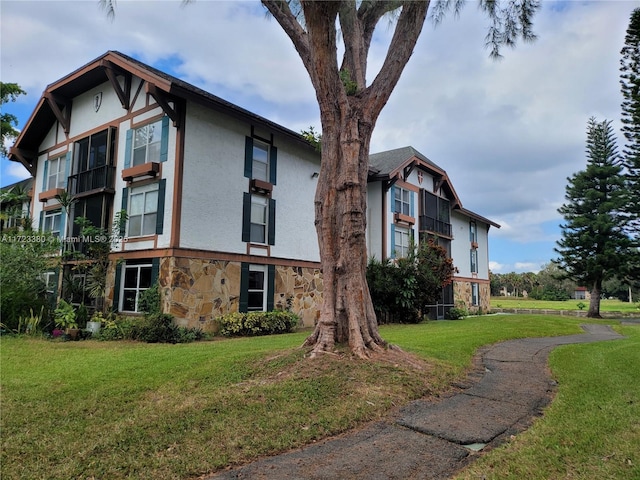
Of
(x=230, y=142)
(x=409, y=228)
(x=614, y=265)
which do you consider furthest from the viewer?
(x=614, y=265)

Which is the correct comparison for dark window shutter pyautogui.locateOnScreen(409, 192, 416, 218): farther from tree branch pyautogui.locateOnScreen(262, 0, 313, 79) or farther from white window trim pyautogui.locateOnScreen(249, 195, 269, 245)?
tree branch pyautogui.locateOnScreen(262, 0, 313, 79)

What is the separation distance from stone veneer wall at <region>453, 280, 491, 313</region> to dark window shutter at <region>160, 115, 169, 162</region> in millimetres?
19269

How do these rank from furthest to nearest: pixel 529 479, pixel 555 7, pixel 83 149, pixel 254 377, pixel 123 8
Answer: pixel 83 149
pixel 555 7
pixel 123 8
pixel 254 377
pixel 529 479

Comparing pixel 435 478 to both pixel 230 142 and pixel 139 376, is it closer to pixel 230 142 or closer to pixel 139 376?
pixel 139 376

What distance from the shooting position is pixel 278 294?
15594mm

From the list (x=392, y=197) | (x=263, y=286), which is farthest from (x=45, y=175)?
(x=392, y=197)

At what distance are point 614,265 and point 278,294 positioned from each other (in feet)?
76.2

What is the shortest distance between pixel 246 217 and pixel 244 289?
252 centimetres

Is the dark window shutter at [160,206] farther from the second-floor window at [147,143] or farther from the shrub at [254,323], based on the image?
the shrub at [254,323]

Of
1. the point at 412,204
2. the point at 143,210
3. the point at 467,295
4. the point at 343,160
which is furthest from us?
the point at 467,295

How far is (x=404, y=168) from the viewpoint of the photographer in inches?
866

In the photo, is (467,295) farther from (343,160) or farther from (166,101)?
(343,160)

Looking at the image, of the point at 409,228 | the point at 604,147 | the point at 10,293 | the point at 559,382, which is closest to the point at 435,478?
the point at 559,382

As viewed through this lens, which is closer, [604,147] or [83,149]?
[83,149]
